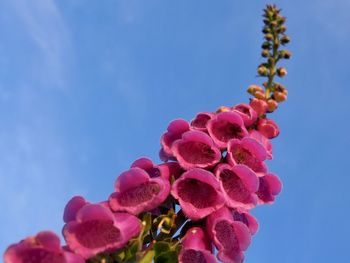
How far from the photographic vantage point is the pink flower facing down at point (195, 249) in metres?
3.22

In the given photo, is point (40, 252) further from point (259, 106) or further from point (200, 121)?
point (259, 106)

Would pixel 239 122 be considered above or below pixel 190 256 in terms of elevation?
above

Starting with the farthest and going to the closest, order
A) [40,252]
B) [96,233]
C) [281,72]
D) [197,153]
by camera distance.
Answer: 1. [281,72]
2. [197,153]
3. [96,233]
4. [40,252]

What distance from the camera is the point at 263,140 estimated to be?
3.80 meters

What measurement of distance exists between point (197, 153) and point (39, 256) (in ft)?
Result: 4.10

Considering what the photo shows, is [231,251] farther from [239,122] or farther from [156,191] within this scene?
[239,122]

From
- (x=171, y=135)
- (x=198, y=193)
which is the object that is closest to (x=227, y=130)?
(x=171, y=135)

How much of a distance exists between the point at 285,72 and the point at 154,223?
1614mm

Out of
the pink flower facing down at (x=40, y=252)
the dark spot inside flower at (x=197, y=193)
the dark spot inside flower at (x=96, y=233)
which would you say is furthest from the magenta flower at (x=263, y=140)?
the pink flower facing down at (x=40, y=252)

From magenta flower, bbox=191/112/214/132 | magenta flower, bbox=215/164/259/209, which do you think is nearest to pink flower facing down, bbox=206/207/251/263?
magenta flower, bbox=215/164/259/209

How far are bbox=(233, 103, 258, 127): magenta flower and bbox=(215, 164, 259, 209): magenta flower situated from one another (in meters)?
0.48

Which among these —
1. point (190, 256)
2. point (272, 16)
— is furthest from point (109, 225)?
point (272, 16)

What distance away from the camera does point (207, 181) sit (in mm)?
3330

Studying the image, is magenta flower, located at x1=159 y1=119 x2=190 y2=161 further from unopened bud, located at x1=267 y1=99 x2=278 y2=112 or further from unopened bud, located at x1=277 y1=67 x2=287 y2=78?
unopened bud, located at x1=277 y1=67 x2=287 y2=78
